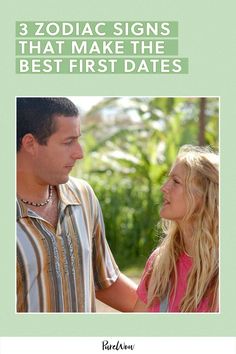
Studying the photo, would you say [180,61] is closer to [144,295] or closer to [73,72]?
[73,72]

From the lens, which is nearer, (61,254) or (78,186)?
(61,254)

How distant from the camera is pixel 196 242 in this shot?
2.61 m

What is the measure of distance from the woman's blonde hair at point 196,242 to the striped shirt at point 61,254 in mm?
284

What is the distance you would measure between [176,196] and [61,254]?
1.72ft

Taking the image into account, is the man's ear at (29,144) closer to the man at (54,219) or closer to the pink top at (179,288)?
the man at (54,219)

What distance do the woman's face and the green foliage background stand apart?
3869mm

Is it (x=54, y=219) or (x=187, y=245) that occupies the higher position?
(x=54, y=219)
